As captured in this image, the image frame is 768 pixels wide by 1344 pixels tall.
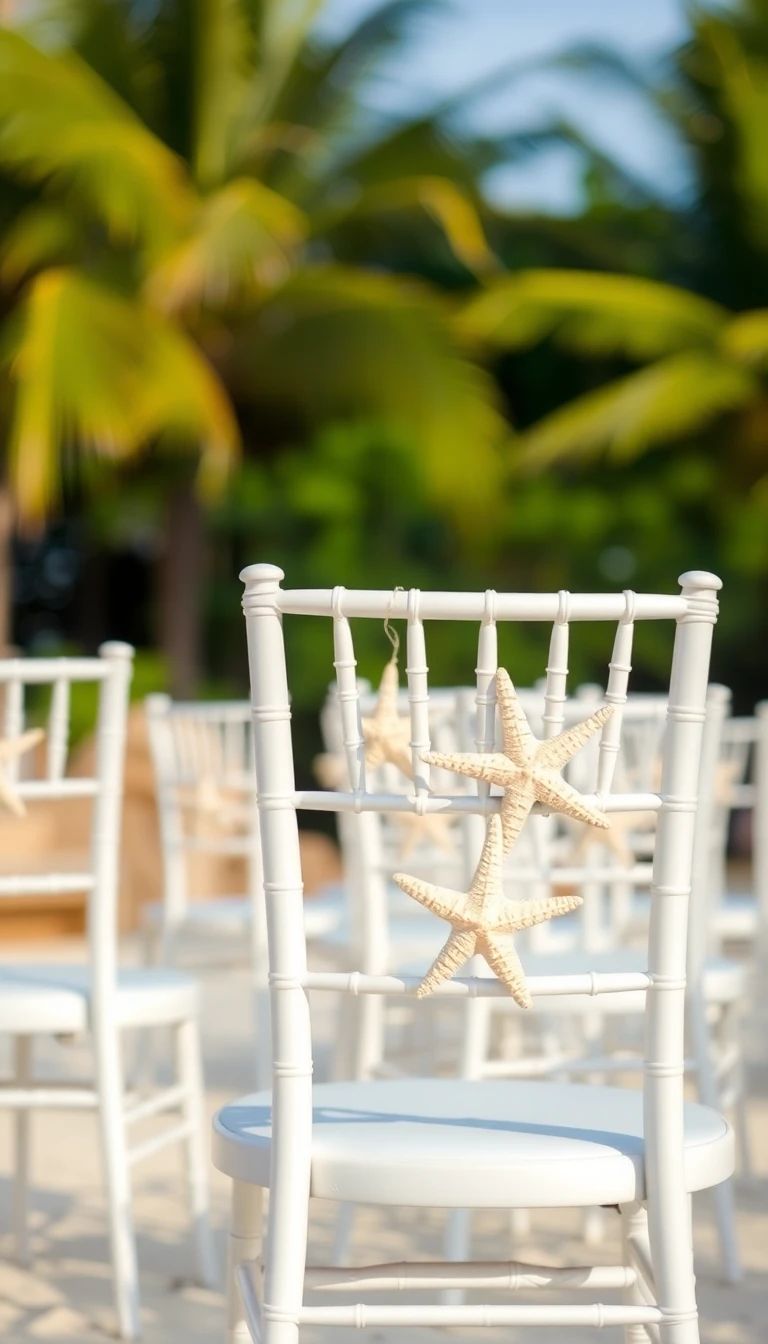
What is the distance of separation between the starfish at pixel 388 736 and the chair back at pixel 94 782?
0.64 metres

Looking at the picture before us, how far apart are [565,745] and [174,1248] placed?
195 cm

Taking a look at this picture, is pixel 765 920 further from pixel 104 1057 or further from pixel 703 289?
pixel 703 289

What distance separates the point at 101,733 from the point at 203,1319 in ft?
3.08

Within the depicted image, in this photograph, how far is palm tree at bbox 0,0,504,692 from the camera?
384 inches

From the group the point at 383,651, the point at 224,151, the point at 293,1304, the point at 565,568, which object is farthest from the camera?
the point at 565,568

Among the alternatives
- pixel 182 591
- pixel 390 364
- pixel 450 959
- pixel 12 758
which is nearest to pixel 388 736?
pixel 450 959

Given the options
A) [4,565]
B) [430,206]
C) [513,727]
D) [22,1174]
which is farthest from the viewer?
[430,206]

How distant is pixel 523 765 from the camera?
1.62m

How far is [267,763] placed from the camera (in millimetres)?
1709

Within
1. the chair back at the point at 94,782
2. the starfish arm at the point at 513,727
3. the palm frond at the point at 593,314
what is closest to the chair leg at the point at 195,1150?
the chair back at the point at 94,782

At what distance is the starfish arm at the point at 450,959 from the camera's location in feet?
5.36

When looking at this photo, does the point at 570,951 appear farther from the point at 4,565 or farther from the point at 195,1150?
the point at 4,565

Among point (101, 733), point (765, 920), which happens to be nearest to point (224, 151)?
point (765, 920)

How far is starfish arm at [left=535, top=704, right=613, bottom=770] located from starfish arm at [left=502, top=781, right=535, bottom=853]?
3 cm
